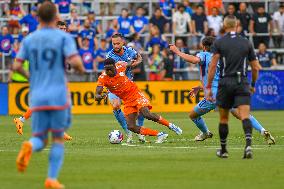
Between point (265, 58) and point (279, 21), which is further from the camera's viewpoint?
point (279, 21)

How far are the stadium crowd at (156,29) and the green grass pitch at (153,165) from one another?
12.9 m

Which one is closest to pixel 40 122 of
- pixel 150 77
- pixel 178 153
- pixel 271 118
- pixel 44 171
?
pixel 44 171

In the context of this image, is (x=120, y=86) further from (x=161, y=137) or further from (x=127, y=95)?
(x=161, y=137)

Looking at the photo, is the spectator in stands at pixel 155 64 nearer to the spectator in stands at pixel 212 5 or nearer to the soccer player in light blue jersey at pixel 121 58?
the spectator in stands at pixel 212 5

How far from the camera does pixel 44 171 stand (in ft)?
43.8

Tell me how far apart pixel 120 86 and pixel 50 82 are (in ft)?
25.8

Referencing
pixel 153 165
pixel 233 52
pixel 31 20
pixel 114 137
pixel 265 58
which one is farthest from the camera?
pixel 265 58

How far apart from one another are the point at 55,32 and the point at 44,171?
114 inches

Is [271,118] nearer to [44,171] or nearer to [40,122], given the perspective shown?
[44,171]

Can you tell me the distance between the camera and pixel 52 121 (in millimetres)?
11211

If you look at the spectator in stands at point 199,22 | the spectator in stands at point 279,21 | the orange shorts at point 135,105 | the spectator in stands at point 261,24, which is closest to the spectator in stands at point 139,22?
the spectator in stands at point 199,22

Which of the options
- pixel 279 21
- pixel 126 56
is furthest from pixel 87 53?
pixel 126 56

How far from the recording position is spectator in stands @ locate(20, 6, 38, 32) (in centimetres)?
3334

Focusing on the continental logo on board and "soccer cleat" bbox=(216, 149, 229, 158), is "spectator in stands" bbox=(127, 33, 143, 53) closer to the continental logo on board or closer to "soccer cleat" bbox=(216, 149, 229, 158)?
the continental logo on board
